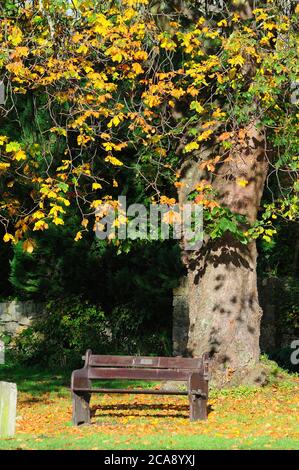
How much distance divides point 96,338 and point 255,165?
18.9 ft

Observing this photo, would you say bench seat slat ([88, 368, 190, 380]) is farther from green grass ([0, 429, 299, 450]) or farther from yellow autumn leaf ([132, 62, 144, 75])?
yellow autumn leaf ([132, 62, 144, 75])

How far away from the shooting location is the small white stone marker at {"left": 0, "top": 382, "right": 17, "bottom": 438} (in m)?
9.14

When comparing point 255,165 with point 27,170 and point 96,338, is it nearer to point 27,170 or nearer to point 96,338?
point 27,170

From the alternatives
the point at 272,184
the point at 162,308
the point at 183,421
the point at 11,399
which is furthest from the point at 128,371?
the point at 272,184

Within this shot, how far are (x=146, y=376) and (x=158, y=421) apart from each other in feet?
2.14

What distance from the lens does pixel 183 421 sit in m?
10.8

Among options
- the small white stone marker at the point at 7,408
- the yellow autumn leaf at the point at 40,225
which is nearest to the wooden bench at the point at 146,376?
the small white stone marker at the point at 7,408

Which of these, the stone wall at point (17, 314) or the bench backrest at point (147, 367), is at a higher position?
the stone wall at point (17, 314)

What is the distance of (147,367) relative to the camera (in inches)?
430

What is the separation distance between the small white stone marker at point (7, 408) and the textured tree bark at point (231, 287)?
14.8 ft

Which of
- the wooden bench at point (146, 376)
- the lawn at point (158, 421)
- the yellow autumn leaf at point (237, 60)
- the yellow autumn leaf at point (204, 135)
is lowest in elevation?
the lawn at point (158, 421)

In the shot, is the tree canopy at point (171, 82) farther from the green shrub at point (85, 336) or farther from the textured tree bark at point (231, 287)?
the green shrub at point (85, 336)

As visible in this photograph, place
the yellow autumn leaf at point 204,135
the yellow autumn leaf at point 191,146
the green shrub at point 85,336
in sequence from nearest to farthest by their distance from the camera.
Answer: the yellow autumn leaf at point 204,135 → the yellow autumn leaf at point 191,146 → the green shrub at point 85,336

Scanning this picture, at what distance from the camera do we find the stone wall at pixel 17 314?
18.5 meters
